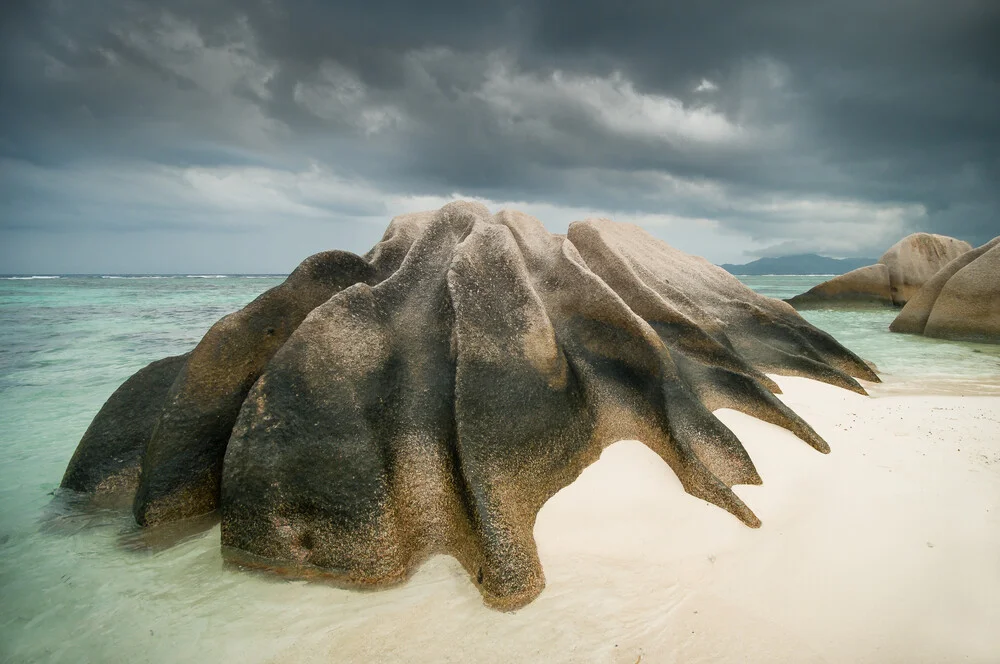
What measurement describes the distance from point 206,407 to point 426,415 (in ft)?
5.31

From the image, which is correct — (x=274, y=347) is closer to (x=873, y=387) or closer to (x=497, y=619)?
(x=497, y=619)

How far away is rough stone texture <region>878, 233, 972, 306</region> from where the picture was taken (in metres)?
21.1

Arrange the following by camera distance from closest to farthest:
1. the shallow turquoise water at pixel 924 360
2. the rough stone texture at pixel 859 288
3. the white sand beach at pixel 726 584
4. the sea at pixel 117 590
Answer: the white sand beach at pixel 726 584, the sea at pixel 117 590, the shallow turquoise water at pixel 924 360, the rough stone texture at pixel 859 288

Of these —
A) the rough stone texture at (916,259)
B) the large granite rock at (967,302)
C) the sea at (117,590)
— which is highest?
the rough stone texture at (916,259)

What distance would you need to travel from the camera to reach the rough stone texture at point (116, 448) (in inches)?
158

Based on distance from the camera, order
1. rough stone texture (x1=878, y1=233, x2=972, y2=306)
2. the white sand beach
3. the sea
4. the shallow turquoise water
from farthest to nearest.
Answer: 1. rough stone texture (x1=878, y1=233, x2=972, y2=306)
2. the shallow turquoise water
3. the sea
4. the white sand beach

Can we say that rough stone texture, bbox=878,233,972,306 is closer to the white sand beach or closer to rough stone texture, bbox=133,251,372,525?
the white sand beach

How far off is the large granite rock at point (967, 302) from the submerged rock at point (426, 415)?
10771mm

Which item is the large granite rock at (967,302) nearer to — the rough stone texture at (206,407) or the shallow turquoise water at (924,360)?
the shallow turquoise water at (924,360)

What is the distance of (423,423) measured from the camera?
3277mm

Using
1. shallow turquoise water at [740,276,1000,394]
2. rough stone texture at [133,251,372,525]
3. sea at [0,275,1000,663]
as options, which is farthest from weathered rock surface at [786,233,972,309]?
rough stone texture at [133,251,372,525]

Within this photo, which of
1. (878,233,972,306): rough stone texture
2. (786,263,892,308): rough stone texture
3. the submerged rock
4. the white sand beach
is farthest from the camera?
(786,263,892,308): rough stone texture

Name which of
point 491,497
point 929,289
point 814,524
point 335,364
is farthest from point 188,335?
point 929,289

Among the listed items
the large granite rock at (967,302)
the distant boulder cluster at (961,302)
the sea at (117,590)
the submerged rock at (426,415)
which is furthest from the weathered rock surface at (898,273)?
the submerged rock at (426,415)
